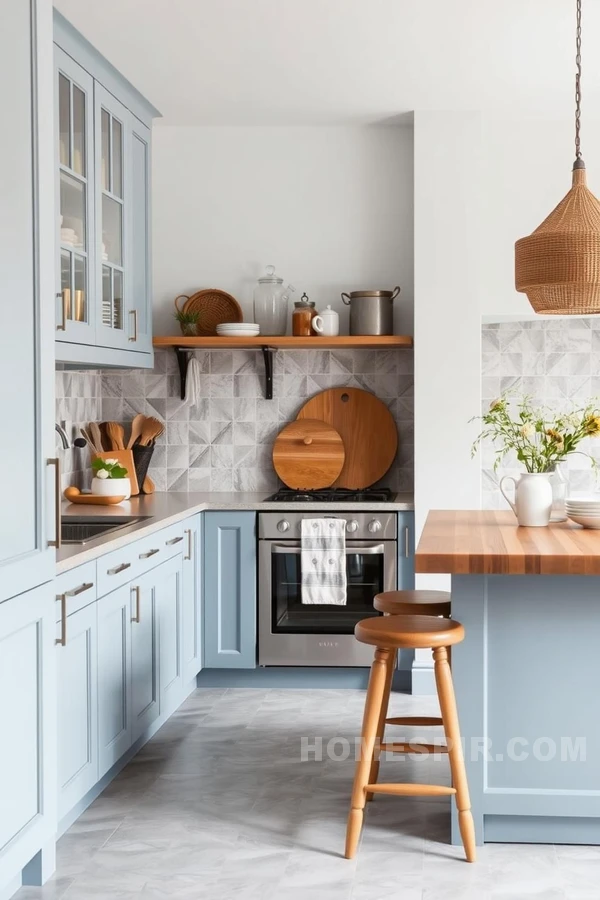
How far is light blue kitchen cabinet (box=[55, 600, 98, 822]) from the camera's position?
9.61 feet

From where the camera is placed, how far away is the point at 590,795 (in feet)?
9.70

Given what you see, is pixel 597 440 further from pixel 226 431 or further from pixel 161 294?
pixel 161 294

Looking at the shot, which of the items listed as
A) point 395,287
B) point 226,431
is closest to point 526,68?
point 395,287

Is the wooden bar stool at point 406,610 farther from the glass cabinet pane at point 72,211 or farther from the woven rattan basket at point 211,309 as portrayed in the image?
the woven rattan basket at point 211,309

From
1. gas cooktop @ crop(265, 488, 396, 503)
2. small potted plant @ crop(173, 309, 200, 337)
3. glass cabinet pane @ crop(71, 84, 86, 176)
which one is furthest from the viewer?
small potted plant @ crop(173, 309, 200, 337)

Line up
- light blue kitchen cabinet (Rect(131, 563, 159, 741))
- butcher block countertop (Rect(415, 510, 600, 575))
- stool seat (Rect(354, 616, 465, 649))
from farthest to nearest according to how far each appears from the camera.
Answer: light blue kitchen cabinet (Rect(131, 563, 159, 741)) → stool seat (Rect(354, 616, 465, 649)) → butcher block countertop (Rect(415, 510, 600, 575))

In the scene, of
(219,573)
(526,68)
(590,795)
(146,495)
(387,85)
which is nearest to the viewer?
(590,795)

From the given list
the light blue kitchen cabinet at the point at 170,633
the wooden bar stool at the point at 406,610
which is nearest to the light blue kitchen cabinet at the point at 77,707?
the light blue kitchen cabinet at the point at 170,633

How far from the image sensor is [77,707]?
3057mm

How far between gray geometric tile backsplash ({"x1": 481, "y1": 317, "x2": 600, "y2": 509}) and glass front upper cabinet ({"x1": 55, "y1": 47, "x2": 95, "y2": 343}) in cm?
218

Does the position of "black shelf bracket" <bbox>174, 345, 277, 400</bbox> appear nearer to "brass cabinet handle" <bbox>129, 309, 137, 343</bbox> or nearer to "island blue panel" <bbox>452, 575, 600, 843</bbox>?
"brass cabinet handle" <bbox>129, 309, 137, 343</bbox>

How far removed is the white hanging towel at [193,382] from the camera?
516 cm

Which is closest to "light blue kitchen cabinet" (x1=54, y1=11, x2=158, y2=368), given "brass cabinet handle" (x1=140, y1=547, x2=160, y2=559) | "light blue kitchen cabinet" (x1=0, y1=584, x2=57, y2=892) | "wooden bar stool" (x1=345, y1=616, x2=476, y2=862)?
"brass cabinet handle" (x1=140, y1=547, x2=160, y2=559)

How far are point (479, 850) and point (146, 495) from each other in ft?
8.58
